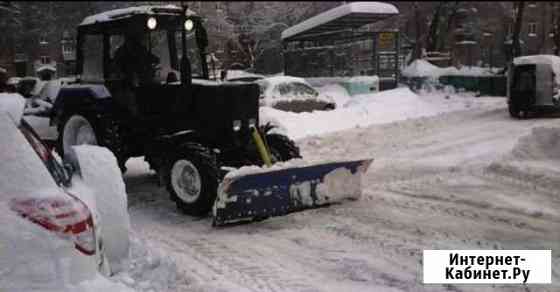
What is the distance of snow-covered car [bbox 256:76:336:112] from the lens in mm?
14836

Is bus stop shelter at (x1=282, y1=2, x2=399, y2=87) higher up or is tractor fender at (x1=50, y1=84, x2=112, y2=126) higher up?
bus stop shelter at (x1=282, y1=2, x2=399, y2=87)

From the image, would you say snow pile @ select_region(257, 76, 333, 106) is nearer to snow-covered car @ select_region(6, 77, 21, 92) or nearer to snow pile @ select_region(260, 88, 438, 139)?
snow pile @ select_region(260, 88, 438, 139)

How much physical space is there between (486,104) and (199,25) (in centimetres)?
1453

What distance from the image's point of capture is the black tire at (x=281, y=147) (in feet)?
23.8

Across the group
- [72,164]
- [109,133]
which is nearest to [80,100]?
[109,133]

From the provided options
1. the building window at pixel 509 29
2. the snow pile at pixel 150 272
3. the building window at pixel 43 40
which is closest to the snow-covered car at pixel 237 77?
the snow pile at pixel 150 272

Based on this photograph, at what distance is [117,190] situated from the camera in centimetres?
410

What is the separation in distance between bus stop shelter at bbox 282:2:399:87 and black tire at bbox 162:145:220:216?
1463 centimetres

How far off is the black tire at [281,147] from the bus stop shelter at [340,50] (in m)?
13.6

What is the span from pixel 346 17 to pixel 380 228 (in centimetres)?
1485

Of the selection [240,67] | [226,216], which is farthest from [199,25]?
[240,67]

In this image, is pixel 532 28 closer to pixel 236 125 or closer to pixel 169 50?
pixel 169 50

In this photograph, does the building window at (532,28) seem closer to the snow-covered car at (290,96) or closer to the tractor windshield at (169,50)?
the snow-covered car at (290,96)

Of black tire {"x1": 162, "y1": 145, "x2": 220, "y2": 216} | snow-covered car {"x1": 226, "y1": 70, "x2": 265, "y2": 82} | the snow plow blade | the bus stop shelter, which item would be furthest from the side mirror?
the bus stop shelter
